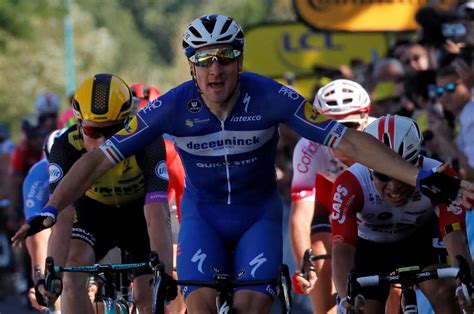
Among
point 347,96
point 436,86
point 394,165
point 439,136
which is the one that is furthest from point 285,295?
point 436,86

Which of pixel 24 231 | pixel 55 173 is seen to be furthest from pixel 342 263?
pixel 55 173

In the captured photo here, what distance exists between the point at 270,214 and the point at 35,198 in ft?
11.7

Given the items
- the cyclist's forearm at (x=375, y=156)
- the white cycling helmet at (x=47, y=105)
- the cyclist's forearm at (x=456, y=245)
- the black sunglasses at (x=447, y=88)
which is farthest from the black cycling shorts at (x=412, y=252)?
the white cycling helmet at (x=47, y=105)

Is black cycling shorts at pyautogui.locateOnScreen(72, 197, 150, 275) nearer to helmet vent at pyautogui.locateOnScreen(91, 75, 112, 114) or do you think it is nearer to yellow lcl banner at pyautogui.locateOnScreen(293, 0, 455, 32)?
helmet vent at pyautogui.locateOnScreen(91, 75, 112, 114)

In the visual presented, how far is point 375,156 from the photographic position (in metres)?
8.49

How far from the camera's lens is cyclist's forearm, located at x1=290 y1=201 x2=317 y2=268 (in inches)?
460

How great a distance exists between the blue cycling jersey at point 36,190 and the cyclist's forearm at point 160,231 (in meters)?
2.29

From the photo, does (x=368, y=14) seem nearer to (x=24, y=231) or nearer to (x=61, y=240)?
(x=61, y=240)

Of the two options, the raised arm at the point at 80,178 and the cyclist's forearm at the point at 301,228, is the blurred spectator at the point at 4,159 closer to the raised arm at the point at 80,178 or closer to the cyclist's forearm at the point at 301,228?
the cyclist's forearm at the point at 301,228

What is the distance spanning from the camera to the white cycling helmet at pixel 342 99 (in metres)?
11.8

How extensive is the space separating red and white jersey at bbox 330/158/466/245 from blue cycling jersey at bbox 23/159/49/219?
134 inches

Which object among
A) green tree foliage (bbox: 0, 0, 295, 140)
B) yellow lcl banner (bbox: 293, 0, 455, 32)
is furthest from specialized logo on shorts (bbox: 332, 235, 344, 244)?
green tree foliage (bbox: 0, 0, 295, 140)

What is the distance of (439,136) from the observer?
41.5 feet

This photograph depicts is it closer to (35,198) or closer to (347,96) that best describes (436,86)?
(347,96)
